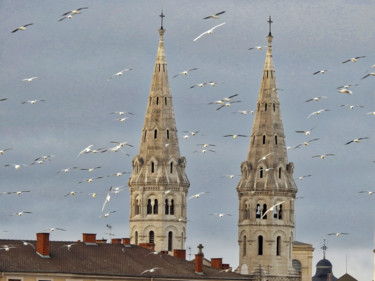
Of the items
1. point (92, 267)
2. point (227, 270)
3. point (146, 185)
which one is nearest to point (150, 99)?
point (146, 185)

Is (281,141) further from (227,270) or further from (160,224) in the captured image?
(227,270)

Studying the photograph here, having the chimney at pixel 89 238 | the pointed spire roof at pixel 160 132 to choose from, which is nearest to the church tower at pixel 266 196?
the pointed spire roof at pixel 160 132

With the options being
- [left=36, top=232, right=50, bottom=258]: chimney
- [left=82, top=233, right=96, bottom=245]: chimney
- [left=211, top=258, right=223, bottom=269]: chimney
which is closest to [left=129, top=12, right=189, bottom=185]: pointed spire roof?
[left=211, top=258, right=223, bottom=269]: chimney

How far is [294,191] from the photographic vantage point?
184 m

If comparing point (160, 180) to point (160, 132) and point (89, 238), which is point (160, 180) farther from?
point (89, 238)

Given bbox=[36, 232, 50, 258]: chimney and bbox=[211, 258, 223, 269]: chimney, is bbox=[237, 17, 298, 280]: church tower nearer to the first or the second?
bbox=[211, 258, 223, 269]: chimney

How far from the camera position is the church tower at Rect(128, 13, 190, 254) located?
18012cm

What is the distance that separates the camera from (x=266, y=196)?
595 feet

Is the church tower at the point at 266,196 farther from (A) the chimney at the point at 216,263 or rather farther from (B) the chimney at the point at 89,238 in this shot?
(B) the chimney at the point at 89,238

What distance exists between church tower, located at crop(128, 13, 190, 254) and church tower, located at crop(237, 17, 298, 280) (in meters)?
5.83

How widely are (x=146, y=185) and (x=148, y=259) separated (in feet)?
135

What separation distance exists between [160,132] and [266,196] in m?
11.6

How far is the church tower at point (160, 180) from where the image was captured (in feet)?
591

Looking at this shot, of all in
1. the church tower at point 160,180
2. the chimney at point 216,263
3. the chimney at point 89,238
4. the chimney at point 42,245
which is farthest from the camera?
the church tower at point 160,180
